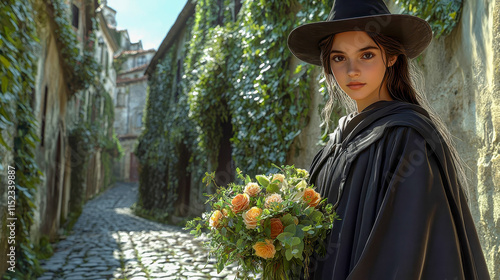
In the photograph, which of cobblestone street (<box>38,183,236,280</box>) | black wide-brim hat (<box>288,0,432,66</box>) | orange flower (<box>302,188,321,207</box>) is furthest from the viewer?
cobblestone street (<box>38,183,236,280</box>)

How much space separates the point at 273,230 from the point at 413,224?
0.56m

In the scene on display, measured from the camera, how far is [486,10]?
3.03 meters

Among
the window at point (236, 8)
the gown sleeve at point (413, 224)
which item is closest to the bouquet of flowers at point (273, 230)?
the gown sleeve at point (413, 224)

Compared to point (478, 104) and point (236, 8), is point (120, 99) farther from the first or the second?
point (478, 104)

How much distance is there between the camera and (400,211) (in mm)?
1689

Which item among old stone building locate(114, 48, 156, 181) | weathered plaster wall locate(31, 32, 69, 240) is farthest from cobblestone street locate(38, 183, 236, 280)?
old stone building locate(114, 48, 156, 181)

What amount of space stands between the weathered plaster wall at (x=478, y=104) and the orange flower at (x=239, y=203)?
5.87 feet

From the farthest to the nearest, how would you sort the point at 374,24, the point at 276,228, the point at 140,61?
the point at 140,61 → the point at 374,24 → the point at 276,228

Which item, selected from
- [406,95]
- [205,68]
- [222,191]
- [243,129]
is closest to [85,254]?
[243,129]

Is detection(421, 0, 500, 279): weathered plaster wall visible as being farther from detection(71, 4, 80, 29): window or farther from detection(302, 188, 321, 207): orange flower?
detection(71, 4, 80, 29): window

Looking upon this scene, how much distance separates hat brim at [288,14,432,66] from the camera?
2.11 m

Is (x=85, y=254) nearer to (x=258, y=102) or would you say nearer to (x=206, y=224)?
(x=258, y=102)

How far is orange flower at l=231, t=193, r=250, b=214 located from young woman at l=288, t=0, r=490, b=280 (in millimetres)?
381

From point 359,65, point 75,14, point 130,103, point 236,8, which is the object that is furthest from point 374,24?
point 130,103
